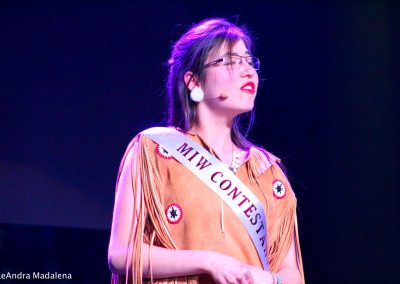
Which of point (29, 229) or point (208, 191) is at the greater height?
point (29, 229)

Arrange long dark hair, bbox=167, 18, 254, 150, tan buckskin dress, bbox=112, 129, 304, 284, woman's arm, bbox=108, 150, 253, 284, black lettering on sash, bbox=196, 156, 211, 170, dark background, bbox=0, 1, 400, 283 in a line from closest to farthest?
1. woman's arm, bbox=108, 150, 253, 284
2. tan buckskin dress, bbox=112, 129, 304, 284
3. black lettering on sash, bbox=196, 156, 211, 170
4. long dark hair, bbox=167, 18, 254, 150
5. dark background, bbox=0, 1, 400, 283

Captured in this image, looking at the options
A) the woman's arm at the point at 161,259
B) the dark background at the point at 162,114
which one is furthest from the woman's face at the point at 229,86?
the dark background at the point at 162,114

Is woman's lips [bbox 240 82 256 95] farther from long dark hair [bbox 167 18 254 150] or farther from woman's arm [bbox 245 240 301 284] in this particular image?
woman's arm [bbox 245 240 301 284]

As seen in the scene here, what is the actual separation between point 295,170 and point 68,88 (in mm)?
1024

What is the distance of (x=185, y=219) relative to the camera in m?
2.06

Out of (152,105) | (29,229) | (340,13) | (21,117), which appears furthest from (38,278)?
(340,13)

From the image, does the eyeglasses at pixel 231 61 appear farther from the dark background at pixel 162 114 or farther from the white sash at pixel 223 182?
the dark background at pixel 162 114

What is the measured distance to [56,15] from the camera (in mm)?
3061

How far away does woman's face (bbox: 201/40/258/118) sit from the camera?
220cm

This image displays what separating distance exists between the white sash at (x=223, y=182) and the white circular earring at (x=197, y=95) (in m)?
0.13

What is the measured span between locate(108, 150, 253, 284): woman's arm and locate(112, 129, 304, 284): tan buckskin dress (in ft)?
0.08

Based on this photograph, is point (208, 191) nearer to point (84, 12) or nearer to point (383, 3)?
point (84, 12)

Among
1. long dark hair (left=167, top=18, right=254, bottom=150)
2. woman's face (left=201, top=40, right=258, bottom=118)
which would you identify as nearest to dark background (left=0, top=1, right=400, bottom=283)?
long dark hair (left=167, top=18, right=254, bottom=150)

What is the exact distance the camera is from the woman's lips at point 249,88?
2213mm
